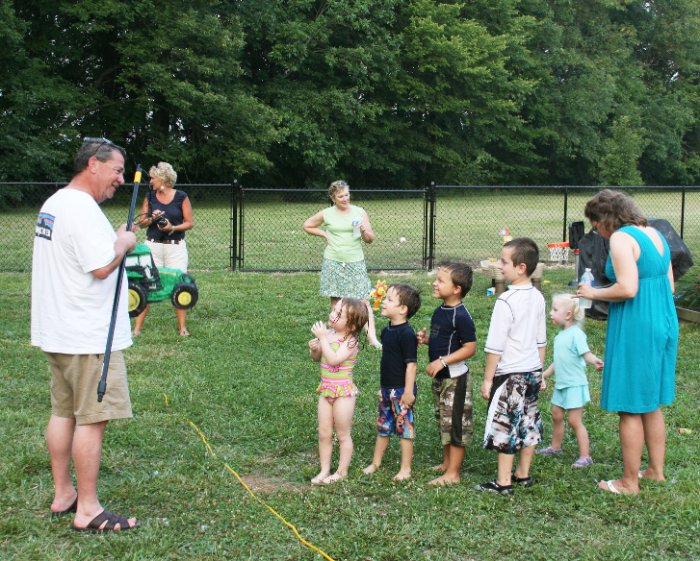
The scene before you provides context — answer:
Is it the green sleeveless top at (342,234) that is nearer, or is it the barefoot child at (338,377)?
the barefoot child at (338,377)

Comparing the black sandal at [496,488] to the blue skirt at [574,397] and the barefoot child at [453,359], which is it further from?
the blue skirt at [574,397]

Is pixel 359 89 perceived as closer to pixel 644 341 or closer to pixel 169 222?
pixel 169 222

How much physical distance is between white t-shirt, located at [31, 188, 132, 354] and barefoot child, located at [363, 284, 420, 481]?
1470 mm

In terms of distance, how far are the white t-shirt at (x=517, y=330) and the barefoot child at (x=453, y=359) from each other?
6.0 inches

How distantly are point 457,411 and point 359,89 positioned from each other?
29.9m

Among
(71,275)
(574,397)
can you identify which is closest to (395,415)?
(574,397)

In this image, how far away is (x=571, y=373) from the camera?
4754 millimetres

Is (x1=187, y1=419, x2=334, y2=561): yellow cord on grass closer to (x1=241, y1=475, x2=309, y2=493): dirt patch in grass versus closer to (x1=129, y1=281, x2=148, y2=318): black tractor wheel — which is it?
(x1=241, y1=475, x2=309, y2=493): dirt patch in grass

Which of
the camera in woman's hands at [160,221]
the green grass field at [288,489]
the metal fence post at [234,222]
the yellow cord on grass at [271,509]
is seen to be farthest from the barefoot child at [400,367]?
the metal fence post at [234,222]

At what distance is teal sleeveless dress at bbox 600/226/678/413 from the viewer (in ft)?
13.5

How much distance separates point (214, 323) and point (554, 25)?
35811 millimetres

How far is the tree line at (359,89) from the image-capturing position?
84.9 ft

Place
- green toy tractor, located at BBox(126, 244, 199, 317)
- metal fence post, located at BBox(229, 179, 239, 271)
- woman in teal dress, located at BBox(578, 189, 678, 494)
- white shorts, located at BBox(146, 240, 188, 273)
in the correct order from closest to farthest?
woman in teal dress, located at BBox(578, 189, 678, 494)
green toy tractor, located at BBox(126, 244, 199, 317)
white shorts, located at BBox(146, 240, 188, 273)
metal fence post, located at BBox(229, 179, 239, 271)

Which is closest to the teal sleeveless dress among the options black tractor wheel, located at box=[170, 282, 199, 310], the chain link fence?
black tractor wheel, located at box=[170, 282, 199, 310]
